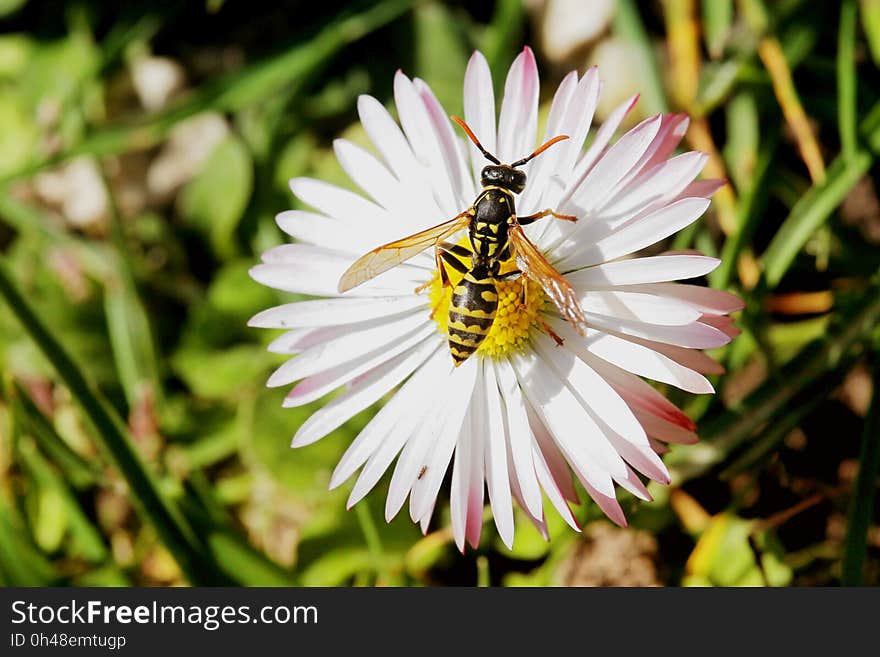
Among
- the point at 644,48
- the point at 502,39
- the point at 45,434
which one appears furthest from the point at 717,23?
the point at 45,434

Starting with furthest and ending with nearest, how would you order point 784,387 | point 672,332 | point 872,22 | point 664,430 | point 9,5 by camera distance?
point 9,5 → point 872,22 → point 784,387 → point 664,430 → point 672,332

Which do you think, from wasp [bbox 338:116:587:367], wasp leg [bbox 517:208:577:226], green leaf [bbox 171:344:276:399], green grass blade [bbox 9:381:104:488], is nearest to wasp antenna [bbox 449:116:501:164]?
wasp [bbox 338:116:587:367]

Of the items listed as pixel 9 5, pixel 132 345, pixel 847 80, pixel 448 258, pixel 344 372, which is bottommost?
pixel 344 372

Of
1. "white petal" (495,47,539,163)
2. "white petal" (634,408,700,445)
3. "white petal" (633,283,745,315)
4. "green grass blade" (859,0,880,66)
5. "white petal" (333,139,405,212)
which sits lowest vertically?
"white petal" (634,408,700,445)

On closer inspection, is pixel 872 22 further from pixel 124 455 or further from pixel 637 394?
pixel 124 455

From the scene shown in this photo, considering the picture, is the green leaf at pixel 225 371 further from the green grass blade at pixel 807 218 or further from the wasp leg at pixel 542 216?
the green grass blade at pixel 807 218

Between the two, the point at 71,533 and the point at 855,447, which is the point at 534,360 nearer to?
the point at 855,447

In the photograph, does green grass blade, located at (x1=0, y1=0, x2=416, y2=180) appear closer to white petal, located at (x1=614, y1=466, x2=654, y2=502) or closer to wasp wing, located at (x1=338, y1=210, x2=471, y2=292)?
wasp wing, located at (x1=338, y1=210, x2=471, y2=292)
